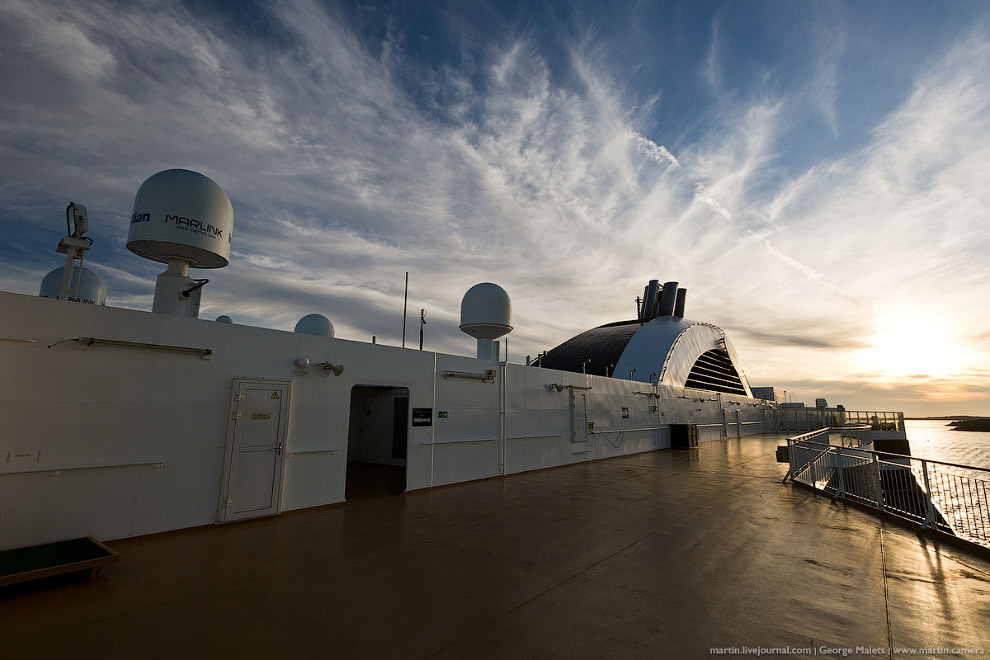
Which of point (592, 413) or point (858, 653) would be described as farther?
point (592, 413)

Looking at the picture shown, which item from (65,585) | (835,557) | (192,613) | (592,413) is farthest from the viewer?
(592,413)

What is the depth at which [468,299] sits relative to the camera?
15.6m

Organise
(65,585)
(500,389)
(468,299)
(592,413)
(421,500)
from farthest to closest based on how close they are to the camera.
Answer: (592,413) → (468,299) → (500,389) → (421,500) → (65,585)

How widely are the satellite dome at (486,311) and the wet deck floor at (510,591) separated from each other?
7.48m

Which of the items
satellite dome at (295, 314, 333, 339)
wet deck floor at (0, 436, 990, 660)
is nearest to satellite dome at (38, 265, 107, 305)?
satellite dome at (295, 314, 333, 339)

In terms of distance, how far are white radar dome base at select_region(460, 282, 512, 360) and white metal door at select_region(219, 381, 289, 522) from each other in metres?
7.46

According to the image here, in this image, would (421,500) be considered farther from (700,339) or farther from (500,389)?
(700,339)

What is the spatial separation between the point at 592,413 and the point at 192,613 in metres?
15.5

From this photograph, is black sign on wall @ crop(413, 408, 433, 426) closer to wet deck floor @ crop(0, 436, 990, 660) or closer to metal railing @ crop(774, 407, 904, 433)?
wet deck floor @ crop(0, 436, 990, 660)

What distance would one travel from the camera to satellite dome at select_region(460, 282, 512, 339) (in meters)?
15.3

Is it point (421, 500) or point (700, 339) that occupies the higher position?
point (700, 339)

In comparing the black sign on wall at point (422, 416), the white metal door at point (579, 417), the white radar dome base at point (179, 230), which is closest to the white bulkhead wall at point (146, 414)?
the black sign on wall at point (422, 416)

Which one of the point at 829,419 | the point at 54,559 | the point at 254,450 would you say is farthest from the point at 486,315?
the point at 829,419

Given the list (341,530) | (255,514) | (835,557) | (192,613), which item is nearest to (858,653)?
(835,557)
